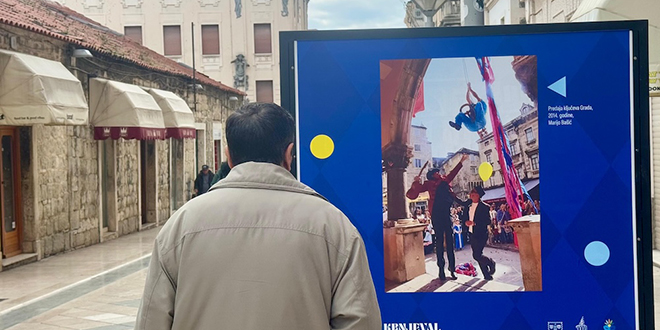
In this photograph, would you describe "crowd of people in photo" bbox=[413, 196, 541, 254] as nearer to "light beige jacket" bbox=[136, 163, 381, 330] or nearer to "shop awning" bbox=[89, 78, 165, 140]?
"light beige jacket" bbox=[136, 163, 381, 330]

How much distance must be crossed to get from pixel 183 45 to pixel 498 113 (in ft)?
139

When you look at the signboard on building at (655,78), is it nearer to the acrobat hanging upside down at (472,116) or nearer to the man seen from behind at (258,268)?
the acrobat hanging upside down at (472,116)

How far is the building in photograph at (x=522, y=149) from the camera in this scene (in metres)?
3.60

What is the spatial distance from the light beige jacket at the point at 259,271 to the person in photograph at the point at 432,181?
47.1 inches

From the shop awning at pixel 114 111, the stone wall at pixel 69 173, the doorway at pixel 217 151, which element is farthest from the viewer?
the doorway at pixel 217 151

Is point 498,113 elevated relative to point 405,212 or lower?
elevated

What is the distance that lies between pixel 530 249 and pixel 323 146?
1.00 meters

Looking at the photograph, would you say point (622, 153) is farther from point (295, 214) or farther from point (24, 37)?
point (24, 37)

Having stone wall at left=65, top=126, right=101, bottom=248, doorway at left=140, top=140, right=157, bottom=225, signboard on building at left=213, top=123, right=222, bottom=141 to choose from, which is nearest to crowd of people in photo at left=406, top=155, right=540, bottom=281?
stone wall at left=65, top=126, right=101, bottom=248

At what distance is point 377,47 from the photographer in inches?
142

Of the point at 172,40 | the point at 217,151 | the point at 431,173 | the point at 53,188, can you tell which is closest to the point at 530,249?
the point at 431,173

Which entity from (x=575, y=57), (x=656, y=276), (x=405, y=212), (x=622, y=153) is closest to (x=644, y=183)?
(x=622, y=153)

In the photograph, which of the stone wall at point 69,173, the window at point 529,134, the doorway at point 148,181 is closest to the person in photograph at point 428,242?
the window at point 529,134

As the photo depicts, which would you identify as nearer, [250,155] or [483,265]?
[250,155]
